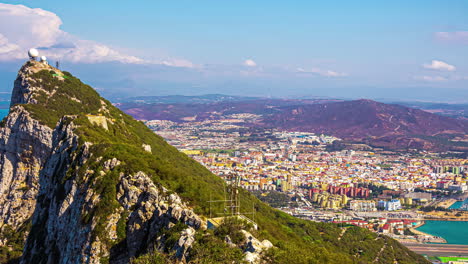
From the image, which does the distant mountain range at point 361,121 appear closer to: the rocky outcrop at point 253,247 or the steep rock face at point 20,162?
the steep rock face at point 20,162

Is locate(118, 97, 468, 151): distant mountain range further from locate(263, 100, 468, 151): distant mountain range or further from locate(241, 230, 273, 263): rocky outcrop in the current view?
locate(241, 230, 273, 263): rocky outcrop

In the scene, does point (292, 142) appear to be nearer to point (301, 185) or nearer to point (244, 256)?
point (301, 185)

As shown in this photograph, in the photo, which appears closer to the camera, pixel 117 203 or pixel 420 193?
pixel 117 203

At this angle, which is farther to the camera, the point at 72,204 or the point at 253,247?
the point at 72,204

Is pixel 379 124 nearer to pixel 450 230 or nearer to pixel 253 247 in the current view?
pixel 450 230

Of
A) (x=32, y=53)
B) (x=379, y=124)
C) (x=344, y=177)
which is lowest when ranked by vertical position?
(x=344, y=177)

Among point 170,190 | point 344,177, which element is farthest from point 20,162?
point 344,177

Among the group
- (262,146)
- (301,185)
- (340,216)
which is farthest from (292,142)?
(340,216)

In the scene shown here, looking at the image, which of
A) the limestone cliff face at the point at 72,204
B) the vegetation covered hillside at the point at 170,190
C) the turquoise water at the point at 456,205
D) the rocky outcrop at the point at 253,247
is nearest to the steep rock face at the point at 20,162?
the limestone cliff face at the point at 72,204
